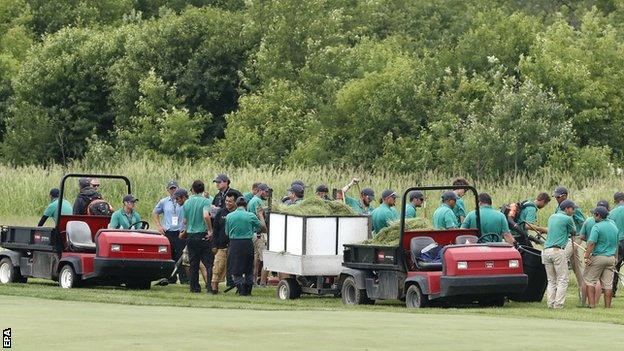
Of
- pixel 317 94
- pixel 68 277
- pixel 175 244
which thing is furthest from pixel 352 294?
pixel 317 94

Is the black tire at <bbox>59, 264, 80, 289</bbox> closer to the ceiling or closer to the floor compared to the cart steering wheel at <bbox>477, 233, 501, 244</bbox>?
closer to the floor

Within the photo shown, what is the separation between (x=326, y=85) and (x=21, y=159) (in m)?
13.8

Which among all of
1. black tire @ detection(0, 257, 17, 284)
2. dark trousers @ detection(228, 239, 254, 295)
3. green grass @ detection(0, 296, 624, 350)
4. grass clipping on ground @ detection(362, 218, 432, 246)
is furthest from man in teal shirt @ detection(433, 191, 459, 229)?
black tire @ detection(0, 257, 17, 284)

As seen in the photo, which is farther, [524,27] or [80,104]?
[80,104]

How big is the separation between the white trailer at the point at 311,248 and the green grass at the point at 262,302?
28 centimetres

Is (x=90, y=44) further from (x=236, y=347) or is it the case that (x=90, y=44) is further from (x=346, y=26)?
(x=236, y=347)

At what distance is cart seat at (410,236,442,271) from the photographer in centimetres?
2439

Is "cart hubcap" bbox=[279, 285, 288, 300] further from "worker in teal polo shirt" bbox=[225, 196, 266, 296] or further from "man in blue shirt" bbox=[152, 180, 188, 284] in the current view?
"man in blue shirt" bbox=[152, 180, 188, 284]

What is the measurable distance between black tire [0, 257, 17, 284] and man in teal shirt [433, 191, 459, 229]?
26.4 feet

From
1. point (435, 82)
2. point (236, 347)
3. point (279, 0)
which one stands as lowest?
point (236, 347)

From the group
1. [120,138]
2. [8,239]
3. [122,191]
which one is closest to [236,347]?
[8,239]

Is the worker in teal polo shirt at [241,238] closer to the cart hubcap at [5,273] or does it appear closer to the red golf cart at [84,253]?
the red golf cart at [84,253]

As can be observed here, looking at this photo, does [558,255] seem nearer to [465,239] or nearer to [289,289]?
[465,239]

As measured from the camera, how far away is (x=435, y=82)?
57562 mm
